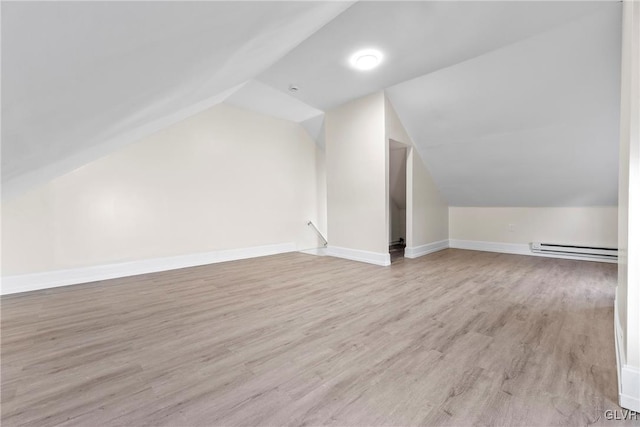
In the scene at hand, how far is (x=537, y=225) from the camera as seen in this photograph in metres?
4.68

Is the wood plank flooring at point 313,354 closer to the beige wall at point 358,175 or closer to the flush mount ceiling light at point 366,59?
the beige wall at point 358,175

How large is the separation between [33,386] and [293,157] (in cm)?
480

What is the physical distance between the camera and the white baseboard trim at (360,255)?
396cm

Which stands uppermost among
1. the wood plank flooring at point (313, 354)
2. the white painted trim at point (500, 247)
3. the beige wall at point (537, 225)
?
the beige wall at point (537, 225)

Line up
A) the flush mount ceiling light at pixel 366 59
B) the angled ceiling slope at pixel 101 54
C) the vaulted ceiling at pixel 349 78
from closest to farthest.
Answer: the angled ceiling slope at pixel 101 54 < the vaulted ceiling at pixel 349 78 < the flush mount ceiling light at pixel 366 59

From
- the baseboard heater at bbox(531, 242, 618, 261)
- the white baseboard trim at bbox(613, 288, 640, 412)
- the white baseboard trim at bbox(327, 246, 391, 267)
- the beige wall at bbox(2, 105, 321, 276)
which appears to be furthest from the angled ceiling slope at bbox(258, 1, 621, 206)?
the white baseboard trim at bbox(613, 288, 640, 412)

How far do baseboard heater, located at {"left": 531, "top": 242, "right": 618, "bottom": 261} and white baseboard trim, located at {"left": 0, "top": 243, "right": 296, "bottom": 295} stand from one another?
5061 millimetres

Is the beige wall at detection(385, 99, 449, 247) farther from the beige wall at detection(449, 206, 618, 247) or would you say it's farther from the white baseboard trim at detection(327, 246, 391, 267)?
the white baseboard trim at detection(327, 246, 391, 267)

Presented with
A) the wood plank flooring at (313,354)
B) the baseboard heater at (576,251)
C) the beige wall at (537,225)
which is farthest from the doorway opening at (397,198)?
the baseboard heater at (576,251)

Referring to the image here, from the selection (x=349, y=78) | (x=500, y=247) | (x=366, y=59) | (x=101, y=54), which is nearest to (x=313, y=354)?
(x=101, y=54)

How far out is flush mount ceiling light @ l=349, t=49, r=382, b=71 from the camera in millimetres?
2861

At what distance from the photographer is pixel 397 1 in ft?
6.99

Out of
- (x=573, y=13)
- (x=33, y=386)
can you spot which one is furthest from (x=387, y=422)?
(x=573, y=13)

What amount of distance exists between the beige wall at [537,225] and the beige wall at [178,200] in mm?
3303
